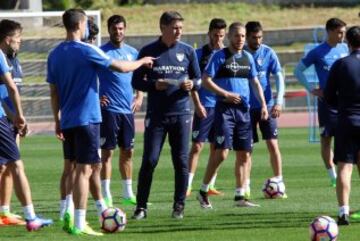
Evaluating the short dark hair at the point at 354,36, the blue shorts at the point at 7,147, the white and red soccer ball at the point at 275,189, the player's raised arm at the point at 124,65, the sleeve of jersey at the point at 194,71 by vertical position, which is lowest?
the white and red soccer ball at the point at 275,189

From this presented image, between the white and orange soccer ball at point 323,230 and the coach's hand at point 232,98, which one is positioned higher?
the coach's hand at point 232,98

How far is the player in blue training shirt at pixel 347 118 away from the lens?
40.8 feet

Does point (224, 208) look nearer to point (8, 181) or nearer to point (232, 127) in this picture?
point (232, 127)

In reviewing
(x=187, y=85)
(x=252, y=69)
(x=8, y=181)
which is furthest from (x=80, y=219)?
(x=252, y=69)

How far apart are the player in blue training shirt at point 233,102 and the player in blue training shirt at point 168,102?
1031 millimetres

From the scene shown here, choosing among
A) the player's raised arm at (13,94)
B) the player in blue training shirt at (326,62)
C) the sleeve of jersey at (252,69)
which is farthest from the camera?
the player in blue training shirt at (326,62)

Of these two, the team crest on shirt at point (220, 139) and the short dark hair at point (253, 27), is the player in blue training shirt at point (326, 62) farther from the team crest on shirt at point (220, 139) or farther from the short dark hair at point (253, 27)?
the team crest on shirt at point (220, 139)

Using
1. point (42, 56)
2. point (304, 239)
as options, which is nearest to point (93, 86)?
point (304, 239)

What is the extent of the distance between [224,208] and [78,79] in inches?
137

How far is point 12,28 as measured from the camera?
13.1 m

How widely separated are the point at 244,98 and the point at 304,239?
3651mm

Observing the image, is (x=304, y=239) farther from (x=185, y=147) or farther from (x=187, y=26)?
(x=187, y=26)

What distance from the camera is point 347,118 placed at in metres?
12.5

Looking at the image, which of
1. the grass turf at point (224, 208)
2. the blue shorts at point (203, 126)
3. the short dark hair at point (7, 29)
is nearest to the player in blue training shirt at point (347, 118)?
the grass turf at point (224, 208)
